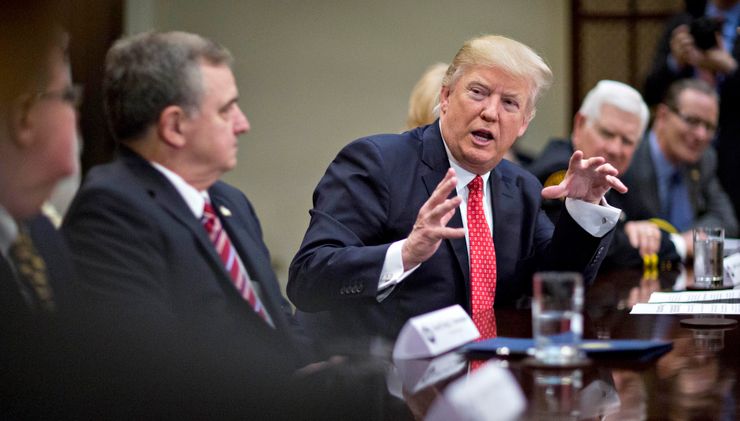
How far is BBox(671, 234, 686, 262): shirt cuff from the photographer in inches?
141

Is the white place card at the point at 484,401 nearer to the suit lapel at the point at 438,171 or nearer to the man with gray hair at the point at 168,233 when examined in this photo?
the man with gray hair at the point at 168,233

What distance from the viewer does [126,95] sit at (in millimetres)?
1503

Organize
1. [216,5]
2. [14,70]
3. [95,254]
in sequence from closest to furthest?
1. [14,70]
2. [95,254]
3. [216,5]

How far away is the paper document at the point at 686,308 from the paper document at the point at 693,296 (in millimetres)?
79

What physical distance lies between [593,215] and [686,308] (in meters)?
0.29

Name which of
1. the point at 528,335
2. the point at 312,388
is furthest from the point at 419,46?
the point at 312,388

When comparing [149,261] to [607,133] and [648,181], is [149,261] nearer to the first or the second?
[607,133]

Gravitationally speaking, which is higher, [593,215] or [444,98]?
[444,98]

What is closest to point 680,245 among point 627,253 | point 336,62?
point 627,253

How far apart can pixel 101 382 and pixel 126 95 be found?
0.41 metres

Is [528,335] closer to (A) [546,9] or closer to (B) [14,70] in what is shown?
(B) [14,70]

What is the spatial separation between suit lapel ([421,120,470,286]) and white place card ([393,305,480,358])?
24.8 inches

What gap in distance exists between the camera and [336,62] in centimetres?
654

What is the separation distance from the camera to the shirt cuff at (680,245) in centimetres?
358
